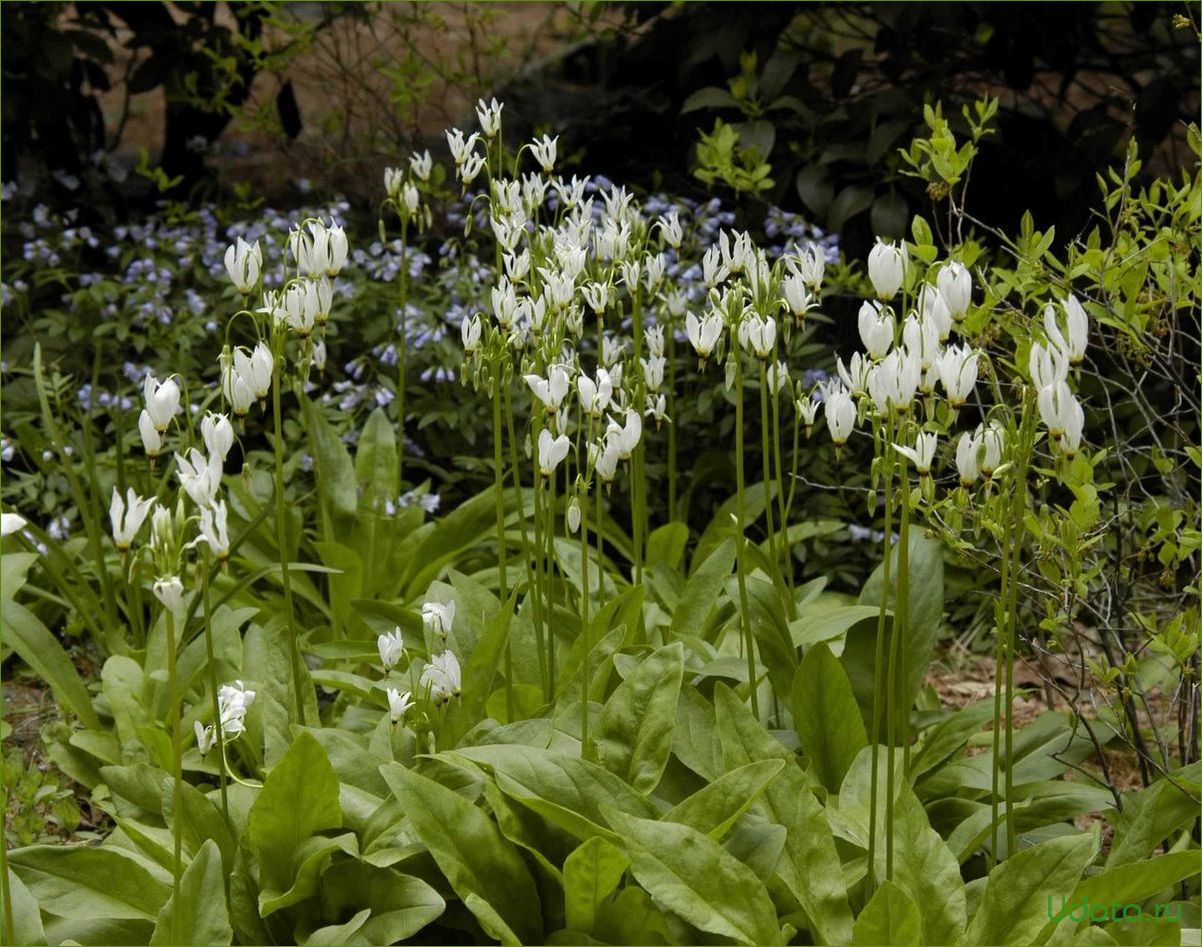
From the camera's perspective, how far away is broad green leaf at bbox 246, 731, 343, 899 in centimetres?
228

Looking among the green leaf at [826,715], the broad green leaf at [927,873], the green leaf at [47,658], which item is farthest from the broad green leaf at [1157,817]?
the green leaf at [47,658]

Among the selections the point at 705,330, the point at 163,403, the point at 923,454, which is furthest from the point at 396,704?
the point at 923,454

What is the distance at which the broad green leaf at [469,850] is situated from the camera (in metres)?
2.25

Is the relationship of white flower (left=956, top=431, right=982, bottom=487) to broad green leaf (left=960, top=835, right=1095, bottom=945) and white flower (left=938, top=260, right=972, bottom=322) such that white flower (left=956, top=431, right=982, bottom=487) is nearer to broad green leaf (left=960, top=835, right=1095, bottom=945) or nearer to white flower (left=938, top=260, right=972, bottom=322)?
white flower (left=938, top=260, right=972, bottom=322)

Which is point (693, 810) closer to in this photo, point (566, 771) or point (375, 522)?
point (566, 771)

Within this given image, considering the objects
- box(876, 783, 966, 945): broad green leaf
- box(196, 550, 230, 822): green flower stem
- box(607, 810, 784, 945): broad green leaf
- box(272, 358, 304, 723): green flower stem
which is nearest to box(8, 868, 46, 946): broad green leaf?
box(196, 550, 230, 822): green flower stem

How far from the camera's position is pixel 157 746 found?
2.90 m

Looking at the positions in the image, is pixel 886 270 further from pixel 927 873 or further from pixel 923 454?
pixel 927 873

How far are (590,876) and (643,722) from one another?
16.0 inches

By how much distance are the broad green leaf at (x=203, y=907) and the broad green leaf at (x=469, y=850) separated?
12.4 inches

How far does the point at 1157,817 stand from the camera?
8.30 feet

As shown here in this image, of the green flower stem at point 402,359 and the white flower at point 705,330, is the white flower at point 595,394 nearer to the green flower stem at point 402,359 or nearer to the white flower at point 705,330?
the white flower at point 705,330

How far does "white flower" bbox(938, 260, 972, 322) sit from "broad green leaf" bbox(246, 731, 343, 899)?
4.19 feet

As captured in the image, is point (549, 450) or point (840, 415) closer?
point (549, 450)
